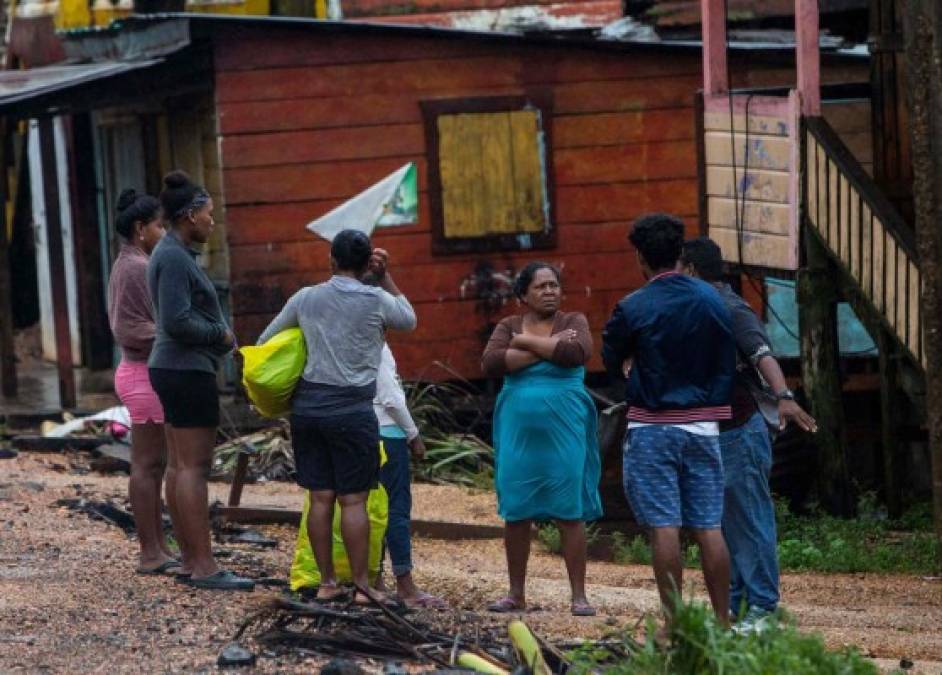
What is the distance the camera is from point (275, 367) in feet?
25.3

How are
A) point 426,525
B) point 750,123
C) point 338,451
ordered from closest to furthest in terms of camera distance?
point 338,451, point 426,525, point 750,123

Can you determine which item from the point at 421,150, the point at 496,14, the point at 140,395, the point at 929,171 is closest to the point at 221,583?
the point at 140,395

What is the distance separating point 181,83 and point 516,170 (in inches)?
111

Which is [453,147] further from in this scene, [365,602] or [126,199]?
[365,602]

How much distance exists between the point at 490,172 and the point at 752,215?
2.63 metres

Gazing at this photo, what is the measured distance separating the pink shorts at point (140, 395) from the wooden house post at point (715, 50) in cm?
521

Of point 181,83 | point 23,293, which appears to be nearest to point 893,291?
point 181,83

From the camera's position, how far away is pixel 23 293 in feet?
74.3

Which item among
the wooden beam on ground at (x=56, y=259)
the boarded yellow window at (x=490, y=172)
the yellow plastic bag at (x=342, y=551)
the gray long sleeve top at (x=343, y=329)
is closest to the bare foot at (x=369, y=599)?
the yellow plastic bag at (x=342, y=551)

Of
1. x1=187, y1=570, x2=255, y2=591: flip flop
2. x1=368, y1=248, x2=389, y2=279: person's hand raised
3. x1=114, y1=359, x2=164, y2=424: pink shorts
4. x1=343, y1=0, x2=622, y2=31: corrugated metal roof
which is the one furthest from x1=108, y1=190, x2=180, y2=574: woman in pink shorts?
x1=343, y1=0, x2=622, y2=31: corrugated metal roof

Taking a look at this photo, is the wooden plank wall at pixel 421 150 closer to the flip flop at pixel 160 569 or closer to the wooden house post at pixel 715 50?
the wooden house post at pixel 715 50

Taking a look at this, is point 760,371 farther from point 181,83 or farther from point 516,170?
point 181,83

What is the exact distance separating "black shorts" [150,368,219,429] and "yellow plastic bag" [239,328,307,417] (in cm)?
31

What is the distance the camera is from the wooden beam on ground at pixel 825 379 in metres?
11.7
